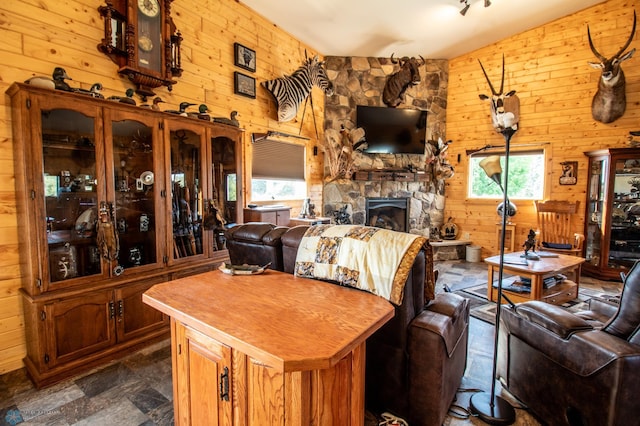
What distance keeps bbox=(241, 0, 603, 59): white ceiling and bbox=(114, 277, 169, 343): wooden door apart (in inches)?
143

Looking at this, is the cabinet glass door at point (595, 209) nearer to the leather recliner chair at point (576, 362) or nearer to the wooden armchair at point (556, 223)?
the wooden armchair at point (556, 223)

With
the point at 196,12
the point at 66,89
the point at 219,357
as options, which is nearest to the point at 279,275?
the point at 219,357

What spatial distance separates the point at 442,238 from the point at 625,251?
2.59 metres

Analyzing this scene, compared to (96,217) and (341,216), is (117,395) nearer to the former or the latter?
(96,217)

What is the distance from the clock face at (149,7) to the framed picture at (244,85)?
4.03ft

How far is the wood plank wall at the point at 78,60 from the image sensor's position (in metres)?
2.25

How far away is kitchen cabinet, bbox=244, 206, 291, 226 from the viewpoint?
12.5 ft

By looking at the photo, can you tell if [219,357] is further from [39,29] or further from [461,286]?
[461,286]

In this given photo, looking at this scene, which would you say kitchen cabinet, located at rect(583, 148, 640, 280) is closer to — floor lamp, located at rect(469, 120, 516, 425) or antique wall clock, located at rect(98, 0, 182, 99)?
floor lamp, located at rect(469, 120, 516, 425)

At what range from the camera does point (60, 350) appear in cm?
220

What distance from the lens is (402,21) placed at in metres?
4.65

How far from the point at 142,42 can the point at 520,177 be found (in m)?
5.90

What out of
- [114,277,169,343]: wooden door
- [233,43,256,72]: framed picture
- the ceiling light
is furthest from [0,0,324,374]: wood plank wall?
the ceiling light

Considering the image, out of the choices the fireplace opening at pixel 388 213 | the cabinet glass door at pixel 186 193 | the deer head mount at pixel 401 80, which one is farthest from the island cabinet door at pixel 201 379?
the deer head mount at pixel 401 80
